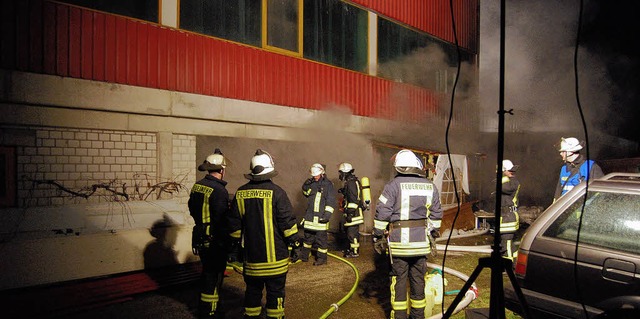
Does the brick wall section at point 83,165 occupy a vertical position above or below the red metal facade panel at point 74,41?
below

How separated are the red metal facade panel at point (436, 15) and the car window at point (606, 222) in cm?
859

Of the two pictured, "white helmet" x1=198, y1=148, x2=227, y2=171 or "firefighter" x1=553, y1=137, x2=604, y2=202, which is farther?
"firefighter" x1=553, y1=137, x2=604, y2=202

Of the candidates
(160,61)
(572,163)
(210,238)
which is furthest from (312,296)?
(160,61)

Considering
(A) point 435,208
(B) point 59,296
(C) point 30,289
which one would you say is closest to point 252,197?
(A) point 435,208

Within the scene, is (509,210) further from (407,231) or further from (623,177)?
(407,231)

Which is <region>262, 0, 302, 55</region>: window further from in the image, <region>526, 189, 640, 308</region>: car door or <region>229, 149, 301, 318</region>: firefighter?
<region>526, 189, 640, 308</region>: car door

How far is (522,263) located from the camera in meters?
3.54

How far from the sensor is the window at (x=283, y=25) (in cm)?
845

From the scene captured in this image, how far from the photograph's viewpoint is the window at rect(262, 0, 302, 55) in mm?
8445

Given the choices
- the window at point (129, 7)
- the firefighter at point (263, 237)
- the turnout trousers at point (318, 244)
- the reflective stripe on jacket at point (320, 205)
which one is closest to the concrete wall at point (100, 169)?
the window at point (129, 7)

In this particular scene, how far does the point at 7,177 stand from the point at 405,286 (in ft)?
18.9

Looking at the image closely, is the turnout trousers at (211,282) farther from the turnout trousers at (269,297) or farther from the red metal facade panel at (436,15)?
the red metal facade panel at (436,15)

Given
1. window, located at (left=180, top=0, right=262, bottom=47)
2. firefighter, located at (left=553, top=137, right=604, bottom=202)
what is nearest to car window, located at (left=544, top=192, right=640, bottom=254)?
firefighter, located at (left=553, top=137, right=604, bottom=202)

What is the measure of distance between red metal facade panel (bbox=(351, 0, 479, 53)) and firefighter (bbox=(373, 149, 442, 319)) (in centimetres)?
764
